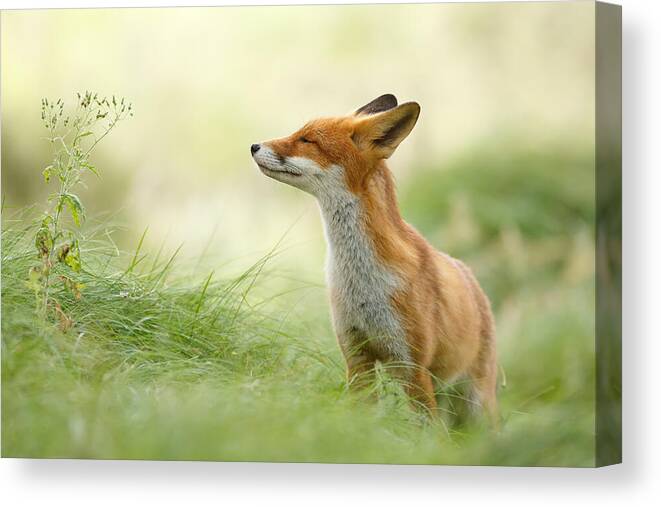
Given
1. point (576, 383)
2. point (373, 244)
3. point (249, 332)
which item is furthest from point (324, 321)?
point (576, 383)

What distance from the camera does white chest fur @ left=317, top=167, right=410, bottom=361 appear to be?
276 inches

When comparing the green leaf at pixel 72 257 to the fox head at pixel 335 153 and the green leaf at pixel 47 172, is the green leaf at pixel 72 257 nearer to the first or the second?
the green leaf at pixel 47 172

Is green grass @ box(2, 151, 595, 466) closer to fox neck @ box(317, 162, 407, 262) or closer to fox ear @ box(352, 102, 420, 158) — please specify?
fox neck @ box(317, 162, 407, 262)

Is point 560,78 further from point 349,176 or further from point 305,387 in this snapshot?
point 305,387

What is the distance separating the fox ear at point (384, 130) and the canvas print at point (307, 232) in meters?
0.01

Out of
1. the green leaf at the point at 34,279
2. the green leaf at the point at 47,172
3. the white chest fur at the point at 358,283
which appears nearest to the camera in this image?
the white chest fur at the point at 358,283

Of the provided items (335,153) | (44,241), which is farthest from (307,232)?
(44,241)

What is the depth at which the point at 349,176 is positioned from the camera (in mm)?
7109

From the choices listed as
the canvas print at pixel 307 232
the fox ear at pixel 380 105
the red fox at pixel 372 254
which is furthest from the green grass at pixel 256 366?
the fox ear at pixel 380 105

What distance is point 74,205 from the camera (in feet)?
24.3

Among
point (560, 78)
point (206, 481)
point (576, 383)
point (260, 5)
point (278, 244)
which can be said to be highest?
point (260, 5)

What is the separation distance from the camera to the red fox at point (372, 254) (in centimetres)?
703

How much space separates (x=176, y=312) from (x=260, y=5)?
1835 mm

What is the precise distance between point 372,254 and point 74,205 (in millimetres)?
1726
